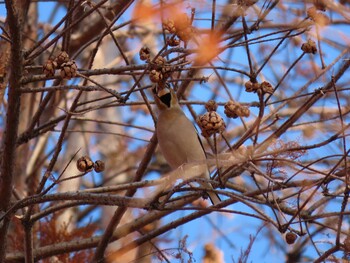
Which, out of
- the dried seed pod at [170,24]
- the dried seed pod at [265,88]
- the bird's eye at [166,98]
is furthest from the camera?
the bird's eye at [166,98]

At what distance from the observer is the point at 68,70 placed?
7.93 ft

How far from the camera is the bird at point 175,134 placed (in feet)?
11.8

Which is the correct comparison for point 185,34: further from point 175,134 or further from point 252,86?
point 175,134

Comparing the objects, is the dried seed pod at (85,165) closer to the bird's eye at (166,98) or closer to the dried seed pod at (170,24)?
the dried seed pod at (170,24)

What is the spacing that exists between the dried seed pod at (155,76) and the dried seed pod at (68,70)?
0.26 metres

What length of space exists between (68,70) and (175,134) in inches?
49.1

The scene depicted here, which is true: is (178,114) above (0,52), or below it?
below

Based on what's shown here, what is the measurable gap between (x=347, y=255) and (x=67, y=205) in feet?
3.63

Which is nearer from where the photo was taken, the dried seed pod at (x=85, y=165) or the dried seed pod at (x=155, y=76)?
the dried seed pod at (x=155, y=76)

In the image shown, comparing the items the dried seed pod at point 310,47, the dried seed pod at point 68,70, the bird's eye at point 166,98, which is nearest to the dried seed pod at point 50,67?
the dried seed pod at point 68,70

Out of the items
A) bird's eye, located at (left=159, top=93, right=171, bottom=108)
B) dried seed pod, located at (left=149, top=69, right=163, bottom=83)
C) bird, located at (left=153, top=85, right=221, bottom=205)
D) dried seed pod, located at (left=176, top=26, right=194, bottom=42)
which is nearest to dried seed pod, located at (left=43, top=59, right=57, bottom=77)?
dried seed pod, located at (left=149, top=69, right=163, bottom=83)

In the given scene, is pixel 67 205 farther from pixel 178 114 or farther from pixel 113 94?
pixel 178 114

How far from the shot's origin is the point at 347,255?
262 centimetres

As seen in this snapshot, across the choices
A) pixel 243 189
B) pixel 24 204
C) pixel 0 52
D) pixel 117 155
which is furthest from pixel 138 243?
pixel 117 155
